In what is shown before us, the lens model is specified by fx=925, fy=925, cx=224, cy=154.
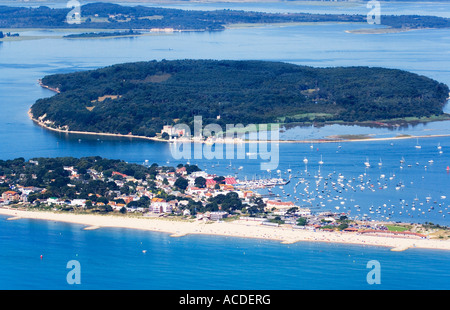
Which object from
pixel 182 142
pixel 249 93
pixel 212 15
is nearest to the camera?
pixel 182 142

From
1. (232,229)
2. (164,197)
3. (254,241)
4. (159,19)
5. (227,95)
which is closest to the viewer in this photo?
(254,241)

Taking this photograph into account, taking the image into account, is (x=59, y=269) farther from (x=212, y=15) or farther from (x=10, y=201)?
(x=212, y=15)

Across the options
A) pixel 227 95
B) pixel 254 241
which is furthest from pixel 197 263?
pixel 227 95

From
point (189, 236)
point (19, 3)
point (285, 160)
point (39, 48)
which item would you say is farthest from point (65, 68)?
point (19, 3)

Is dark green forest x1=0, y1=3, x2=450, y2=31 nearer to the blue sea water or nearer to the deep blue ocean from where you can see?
the deep blue ocean

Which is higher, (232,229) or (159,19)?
(159,19)

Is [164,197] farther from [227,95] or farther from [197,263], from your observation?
[227,95]

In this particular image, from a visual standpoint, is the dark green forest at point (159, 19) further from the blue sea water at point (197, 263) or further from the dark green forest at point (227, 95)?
the blue sea water at point (197, 263)

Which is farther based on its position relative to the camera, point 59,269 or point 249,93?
point 249,93
